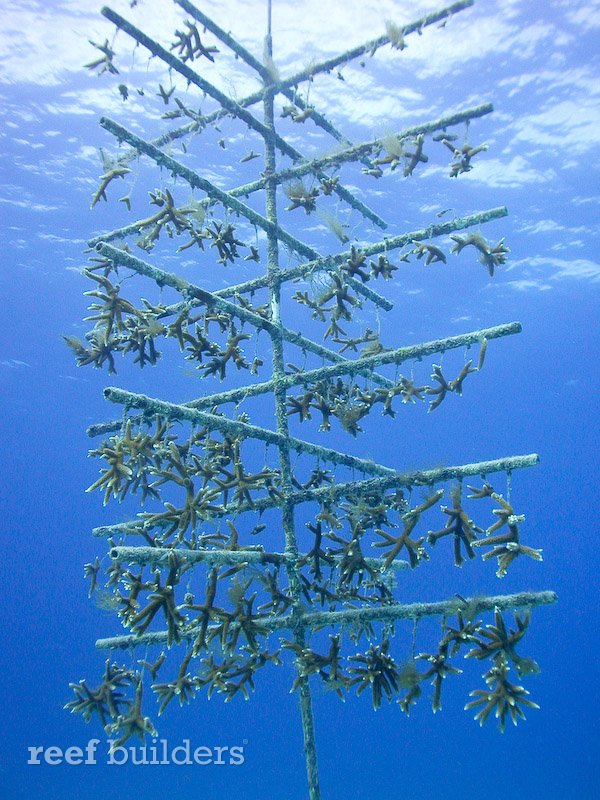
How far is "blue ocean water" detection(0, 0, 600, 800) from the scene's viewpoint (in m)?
17.8

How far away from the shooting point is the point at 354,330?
35.8 m

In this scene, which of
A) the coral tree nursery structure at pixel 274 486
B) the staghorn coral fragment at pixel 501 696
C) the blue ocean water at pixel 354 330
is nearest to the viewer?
the staghorn coral fragment at pixel 501 696

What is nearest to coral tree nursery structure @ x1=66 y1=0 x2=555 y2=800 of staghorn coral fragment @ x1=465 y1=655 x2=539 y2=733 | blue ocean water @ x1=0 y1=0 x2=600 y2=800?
staghorn coral fragment @ x1=465 y1=655 x2=539 y2=733

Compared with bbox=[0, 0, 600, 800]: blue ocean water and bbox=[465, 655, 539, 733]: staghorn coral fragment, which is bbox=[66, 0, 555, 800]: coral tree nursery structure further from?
bbox=[0, 0, 600, 800]: blue ocean water

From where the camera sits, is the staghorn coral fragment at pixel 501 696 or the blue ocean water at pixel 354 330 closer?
the staghorn coral fragment at pixel 501 696

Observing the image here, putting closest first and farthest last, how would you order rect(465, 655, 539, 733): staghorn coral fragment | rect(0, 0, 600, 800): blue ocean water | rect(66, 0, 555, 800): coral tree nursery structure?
1. rect(465, 655, 539, 733): staghorn coral fragment
2. rect(66, 0, 555, 800): coral tree nursery structure
3. rect(0, 0, 600, 800): blue ocean water

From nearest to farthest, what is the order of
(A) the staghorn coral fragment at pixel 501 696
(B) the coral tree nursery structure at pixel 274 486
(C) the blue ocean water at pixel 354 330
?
1. (A) the staghorn coral fragment at pixel 501 696
2. (B) the coral tree nursery structure at pixel 274 486
3. (C) the blue ocean water at pixel 354 330

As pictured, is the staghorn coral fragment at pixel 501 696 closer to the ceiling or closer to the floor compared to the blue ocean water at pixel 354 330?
closer to the floor

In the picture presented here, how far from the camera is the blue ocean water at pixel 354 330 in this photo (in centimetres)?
1783

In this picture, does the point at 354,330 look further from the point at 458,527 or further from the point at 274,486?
the point at 458,527

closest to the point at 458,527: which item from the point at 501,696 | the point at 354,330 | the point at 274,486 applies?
the point at 501,696

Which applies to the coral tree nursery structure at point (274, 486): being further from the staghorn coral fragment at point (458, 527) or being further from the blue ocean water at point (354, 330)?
the blue ocean water at point (354, 330)

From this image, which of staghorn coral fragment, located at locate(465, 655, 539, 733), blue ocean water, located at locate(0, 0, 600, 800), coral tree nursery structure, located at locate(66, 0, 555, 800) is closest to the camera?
staghorn coral fragment, located at locate(465, 655, 539, 733)

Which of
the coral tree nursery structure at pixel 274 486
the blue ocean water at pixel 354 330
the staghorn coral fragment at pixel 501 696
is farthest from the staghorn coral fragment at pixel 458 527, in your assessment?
the staghorn coral fragment at pixel 501 696
